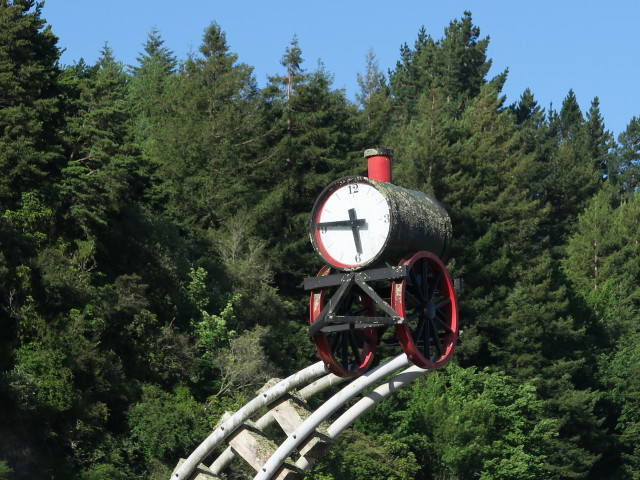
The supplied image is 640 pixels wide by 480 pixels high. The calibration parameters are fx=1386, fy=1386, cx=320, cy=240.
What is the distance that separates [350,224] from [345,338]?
1.66m

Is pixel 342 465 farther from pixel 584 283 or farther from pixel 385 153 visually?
pixel 584 283

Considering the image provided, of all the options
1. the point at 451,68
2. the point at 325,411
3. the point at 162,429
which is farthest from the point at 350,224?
the point at 451,68

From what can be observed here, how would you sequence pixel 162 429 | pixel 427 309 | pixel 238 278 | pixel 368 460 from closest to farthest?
pixel 427 309
pixel 162 429
pixel 368 460
pixel 238 278

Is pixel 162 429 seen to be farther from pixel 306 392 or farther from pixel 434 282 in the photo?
pixel 434 282

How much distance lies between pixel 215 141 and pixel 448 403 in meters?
16.6

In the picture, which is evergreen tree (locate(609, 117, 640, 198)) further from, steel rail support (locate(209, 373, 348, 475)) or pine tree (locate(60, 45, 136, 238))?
steel rail support (locate(209, 373, 348, 475))

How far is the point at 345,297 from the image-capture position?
1866cm

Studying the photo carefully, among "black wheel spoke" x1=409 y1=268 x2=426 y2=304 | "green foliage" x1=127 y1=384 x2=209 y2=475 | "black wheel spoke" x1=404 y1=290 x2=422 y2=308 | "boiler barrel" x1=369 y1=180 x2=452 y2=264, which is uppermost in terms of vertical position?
"boiler barrel" x1=369 y1=180 x2=452 y2=264

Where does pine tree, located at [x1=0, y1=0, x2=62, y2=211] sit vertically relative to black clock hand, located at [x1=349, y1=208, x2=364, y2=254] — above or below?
above

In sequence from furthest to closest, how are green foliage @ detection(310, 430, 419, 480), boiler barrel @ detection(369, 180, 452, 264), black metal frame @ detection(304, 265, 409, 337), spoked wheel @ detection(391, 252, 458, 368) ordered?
green foliage @ detection(310, 430, 419, 480)
boiler barrel @ detection(369, 180, 452, 264)
spoked wheel @ detection(391, 252, 458, 368)
black metal frame @ detection(304, 265, 409, 337)

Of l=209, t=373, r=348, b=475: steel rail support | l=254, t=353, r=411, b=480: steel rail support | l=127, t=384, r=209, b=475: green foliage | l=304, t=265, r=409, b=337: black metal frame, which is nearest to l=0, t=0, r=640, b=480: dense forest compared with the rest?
l=127, t=384, r=209, b=475: green foliage

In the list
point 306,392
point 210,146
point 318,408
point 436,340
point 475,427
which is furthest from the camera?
point 210,146

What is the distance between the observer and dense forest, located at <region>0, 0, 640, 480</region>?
118ft

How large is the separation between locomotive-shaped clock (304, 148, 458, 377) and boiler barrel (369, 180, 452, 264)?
0.04 ft
